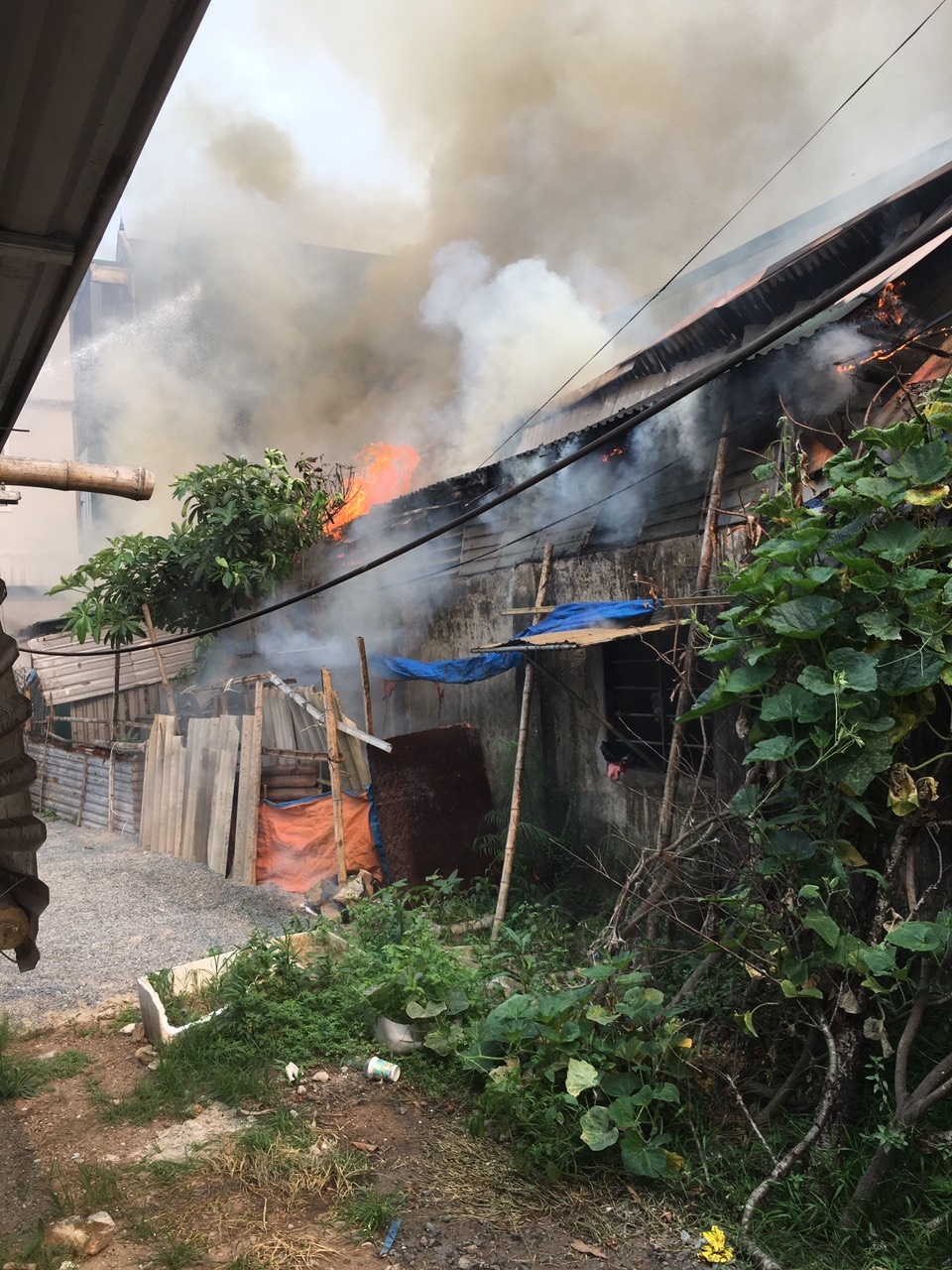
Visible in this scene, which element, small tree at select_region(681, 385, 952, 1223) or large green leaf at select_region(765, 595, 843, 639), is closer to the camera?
small tree at select_region(681, 385, 952, 1223)

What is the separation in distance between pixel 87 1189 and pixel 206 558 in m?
8.80

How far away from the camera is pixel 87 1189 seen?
12.8 ft

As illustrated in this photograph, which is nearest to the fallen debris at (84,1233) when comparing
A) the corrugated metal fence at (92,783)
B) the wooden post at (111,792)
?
the corrugated metal fence at (92,783)

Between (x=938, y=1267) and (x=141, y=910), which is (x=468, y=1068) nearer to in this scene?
(x=938, y=1267)

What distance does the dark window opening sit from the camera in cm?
702

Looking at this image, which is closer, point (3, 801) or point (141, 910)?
point (3, 801)

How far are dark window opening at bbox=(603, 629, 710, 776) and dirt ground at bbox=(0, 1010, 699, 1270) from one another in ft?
11.5

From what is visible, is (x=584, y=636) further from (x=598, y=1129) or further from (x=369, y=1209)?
(x=369, y=1209)

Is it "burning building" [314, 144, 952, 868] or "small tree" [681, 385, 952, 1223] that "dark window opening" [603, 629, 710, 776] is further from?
"small tree" [681, 385, 952, 1223]

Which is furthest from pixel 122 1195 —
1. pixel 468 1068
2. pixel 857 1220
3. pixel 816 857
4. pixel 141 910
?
pixel 141 910

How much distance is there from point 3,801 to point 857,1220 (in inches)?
139

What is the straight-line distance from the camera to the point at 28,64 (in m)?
1.76

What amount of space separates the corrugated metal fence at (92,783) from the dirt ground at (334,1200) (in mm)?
6895

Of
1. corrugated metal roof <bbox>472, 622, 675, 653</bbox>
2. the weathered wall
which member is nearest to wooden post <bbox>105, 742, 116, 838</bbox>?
the weathered wall
